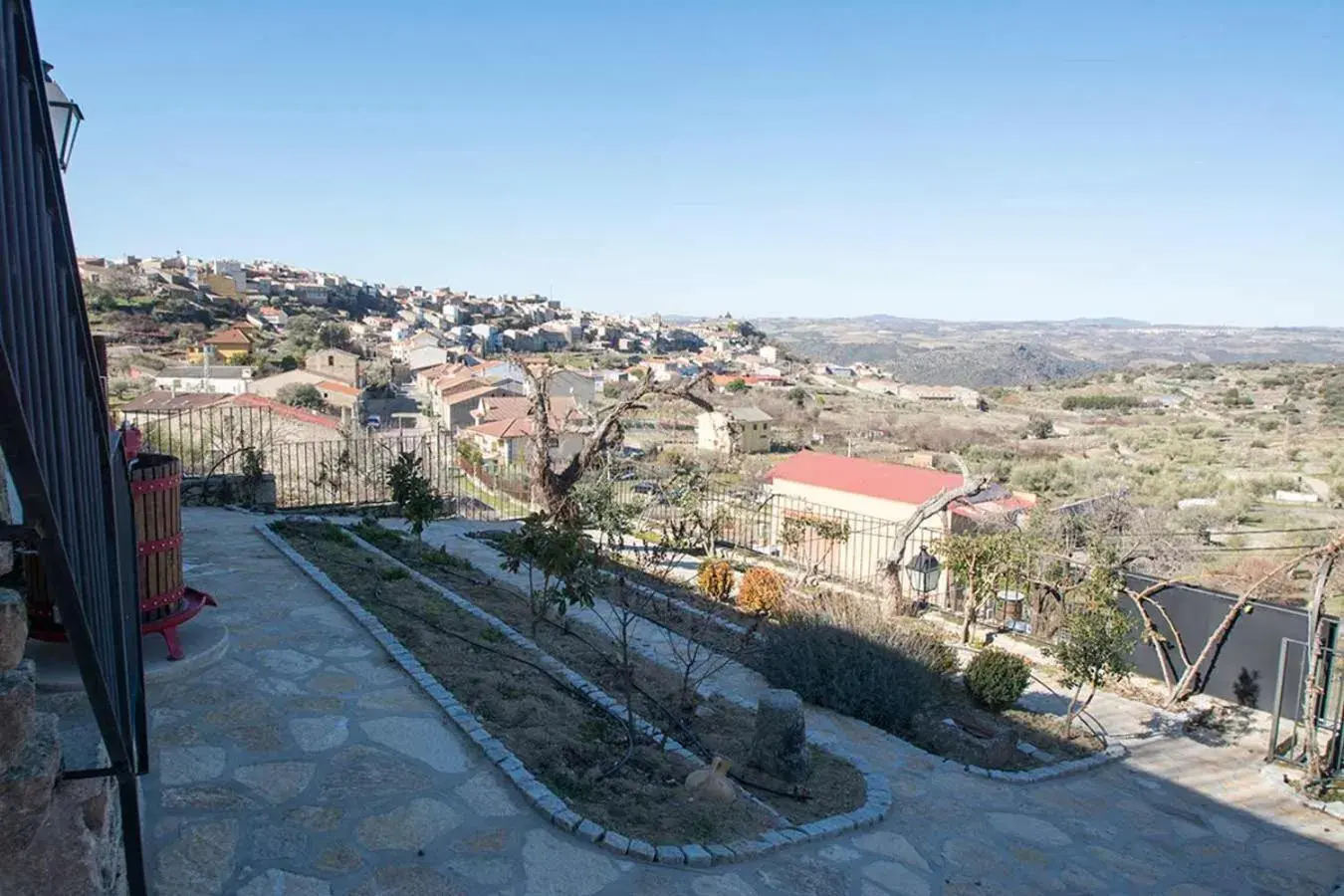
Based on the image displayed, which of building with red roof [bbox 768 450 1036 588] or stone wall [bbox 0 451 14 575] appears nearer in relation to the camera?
stone wall [bbox 0 451 14 575]

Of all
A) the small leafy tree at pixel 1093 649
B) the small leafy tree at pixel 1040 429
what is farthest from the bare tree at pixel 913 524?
the small leafy tree at pixel 1040 429

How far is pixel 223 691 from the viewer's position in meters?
4.84

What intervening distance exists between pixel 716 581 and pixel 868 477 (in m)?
8.61

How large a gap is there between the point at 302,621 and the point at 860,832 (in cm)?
419

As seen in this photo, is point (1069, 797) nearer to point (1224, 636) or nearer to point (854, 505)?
point (1224, 636)

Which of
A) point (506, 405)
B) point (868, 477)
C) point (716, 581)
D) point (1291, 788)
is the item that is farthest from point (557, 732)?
point (506, 405)

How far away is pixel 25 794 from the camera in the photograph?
1.85 meters

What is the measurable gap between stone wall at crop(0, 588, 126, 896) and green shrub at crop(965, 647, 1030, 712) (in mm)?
6962

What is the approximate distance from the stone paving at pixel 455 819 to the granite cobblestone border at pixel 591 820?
7 cm

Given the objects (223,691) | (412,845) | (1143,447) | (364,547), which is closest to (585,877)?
(412,845)

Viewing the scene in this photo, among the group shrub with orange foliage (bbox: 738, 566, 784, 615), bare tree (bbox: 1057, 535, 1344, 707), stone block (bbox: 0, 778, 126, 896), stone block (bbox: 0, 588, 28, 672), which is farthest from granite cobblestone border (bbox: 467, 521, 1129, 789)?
stone block (bbox: 0, 588, 28, 672)

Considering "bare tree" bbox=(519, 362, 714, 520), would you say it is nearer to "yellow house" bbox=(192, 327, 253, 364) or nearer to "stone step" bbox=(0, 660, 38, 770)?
"stone step" bbox=(0, 660, 38, 770)

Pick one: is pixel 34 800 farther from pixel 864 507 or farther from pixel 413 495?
pixel 864 507

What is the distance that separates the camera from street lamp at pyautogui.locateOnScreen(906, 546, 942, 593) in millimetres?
11219
